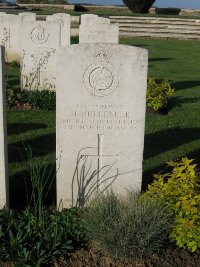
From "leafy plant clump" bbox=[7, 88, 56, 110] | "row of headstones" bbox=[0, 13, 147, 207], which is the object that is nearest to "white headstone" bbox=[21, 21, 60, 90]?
"leafy plant clump" bbox=[7, 88, 56, 110]

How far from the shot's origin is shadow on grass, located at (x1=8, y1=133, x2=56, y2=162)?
6.26 meters

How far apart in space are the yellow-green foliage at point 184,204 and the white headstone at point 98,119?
509 millimetres

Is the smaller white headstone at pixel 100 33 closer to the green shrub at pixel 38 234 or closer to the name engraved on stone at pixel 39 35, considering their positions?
the name engraved on stone at pixel 39 35

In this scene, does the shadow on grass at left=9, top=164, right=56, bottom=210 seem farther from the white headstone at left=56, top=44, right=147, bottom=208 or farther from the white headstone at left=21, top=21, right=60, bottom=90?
the white headstone at left=21, top=21, right=60, bottom=90

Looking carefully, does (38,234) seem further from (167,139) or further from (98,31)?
(98,31)

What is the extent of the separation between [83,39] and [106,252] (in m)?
5.93

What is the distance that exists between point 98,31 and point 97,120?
15.1 feet

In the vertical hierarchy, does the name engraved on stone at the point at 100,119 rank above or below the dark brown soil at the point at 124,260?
above

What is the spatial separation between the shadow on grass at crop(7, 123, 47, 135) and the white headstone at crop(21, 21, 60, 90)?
2.49 meters

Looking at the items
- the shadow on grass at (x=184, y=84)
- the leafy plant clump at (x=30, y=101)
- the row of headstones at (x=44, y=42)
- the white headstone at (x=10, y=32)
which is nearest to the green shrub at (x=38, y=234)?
the leafy plant clump at (x=30, y=101)

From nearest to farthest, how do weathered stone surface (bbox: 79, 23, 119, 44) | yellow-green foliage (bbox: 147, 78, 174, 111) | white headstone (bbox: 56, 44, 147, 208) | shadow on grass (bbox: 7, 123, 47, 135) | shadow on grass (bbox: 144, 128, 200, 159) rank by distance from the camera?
white headstone (bbox: 56, 44, 147, 208), shadow on grass (bbox: 144, 128, 200, 159), shadow on grass (bbox: 7, 123, 47, 135), weathered stone surface (bbox: 79, 23, 119, 44), yellow-green foliage (bbox: 147, 78, 174, 111)

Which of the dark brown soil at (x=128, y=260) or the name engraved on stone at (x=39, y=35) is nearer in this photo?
the dark brown soil at (x=128, y=260)

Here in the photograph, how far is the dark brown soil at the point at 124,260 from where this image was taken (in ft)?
12.7

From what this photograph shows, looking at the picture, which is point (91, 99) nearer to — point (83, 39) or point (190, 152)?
point (190, 152)
